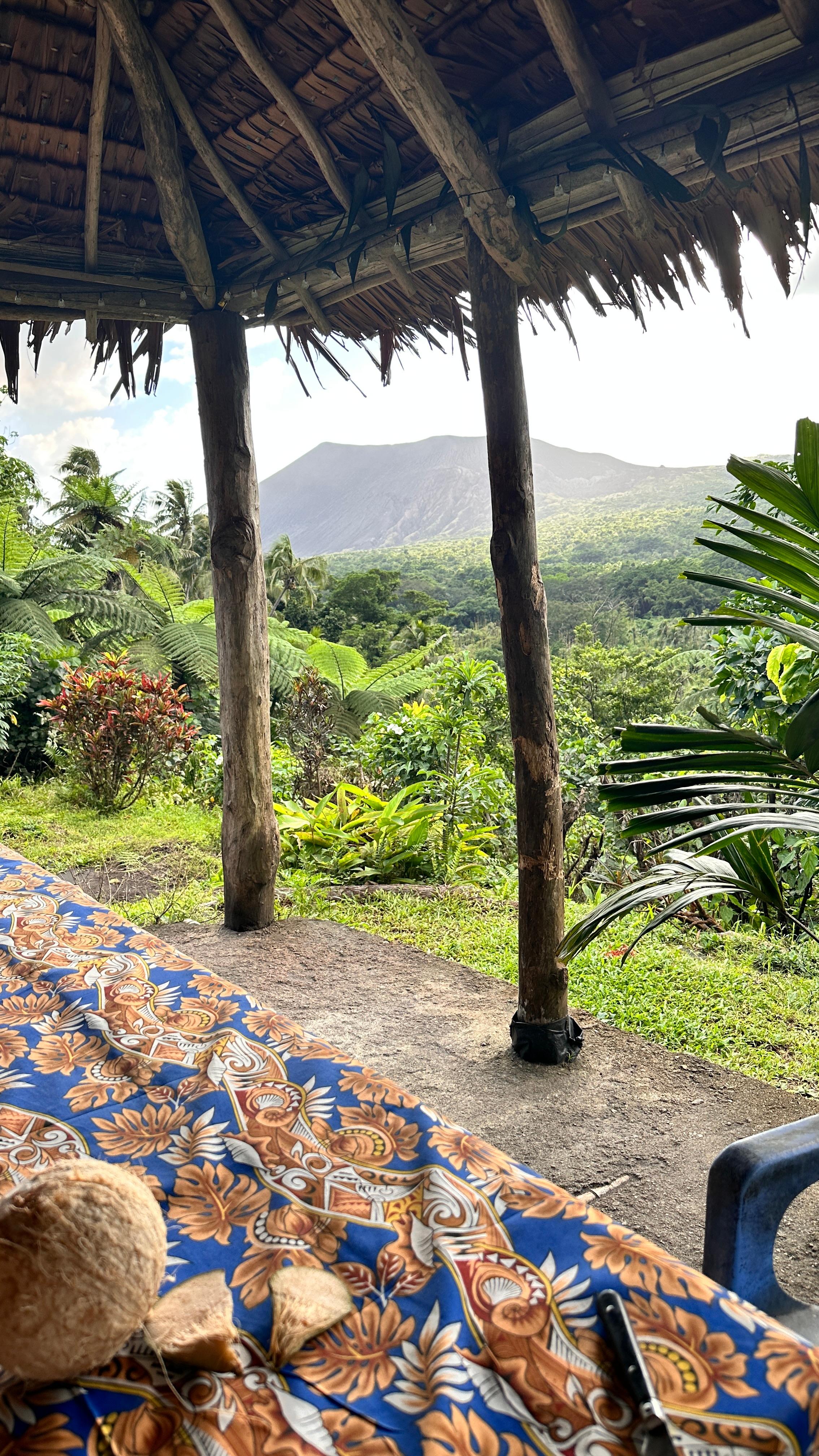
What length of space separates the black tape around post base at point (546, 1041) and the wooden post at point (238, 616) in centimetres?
146

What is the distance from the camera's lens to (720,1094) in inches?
93.7

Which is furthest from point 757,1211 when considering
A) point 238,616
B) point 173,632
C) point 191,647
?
point 173,632

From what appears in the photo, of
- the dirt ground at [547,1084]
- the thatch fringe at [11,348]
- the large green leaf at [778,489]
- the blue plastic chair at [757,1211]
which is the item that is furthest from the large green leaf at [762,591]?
the thatch fringe at [11,348]

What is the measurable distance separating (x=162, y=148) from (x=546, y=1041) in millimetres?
2977

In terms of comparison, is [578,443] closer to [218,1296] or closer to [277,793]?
[277,793]

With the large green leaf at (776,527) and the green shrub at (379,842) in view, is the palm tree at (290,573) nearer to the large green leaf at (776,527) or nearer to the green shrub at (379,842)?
the green shrub at (379,842)

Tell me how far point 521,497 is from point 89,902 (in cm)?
154

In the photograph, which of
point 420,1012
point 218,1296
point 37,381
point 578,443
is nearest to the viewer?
point 218,1296

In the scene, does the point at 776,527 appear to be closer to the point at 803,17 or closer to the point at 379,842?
the point at 803,17

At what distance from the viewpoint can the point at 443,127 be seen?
2.27 meters

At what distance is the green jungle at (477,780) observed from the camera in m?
1.36

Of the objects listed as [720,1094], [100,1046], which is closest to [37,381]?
[100,1046]

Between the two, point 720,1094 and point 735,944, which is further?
point 735,944

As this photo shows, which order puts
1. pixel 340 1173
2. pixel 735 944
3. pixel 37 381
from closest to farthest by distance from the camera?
pixel 340 1173 < pixel 735 944 < pixel 37 381
